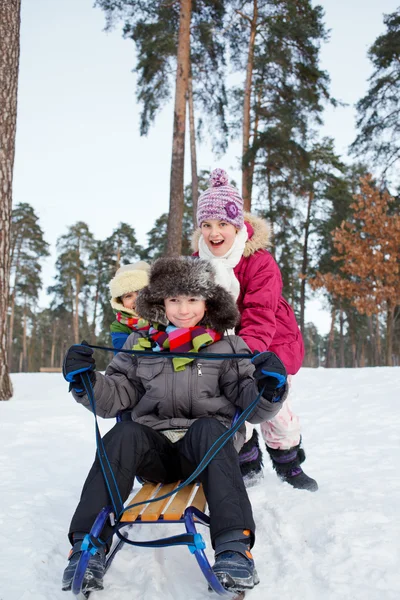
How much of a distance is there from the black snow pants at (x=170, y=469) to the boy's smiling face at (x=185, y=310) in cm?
65

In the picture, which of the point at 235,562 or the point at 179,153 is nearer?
the point at 235,562

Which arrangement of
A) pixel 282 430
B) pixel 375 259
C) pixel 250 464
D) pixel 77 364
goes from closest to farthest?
pixel 77 364 → pixel 282 430 → pixel 250 464 → pixel 375 259

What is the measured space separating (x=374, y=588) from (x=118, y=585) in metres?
1.08

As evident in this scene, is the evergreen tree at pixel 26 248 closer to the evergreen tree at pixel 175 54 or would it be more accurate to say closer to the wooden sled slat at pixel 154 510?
the evergreen tree at pixel 175 54

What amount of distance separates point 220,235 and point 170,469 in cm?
157

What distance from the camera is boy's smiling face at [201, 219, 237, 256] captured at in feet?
11.1

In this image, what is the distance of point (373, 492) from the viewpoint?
10.7ft

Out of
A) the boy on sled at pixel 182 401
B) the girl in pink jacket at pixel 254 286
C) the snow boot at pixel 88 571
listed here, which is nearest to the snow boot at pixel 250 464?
the girl in pink jacket at pixel 254 286

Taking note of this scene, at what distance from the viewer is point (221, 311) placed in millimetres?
2869

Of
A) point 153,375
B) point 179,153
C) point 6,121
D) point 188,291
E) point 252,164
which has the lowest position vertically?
point 153,375

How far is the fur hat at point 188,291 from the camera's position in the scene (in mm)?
2865

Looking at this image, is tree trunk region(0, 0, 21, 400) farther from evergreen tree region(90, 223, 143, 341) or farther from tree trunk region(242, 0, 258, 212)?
evergreen tree region(90, 223, 143, 341)

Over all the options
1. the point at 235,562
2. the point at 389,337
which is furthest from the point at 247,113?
the point at 235,562

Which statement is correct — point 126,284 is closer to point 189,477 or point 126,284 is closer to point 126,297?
point 126,297
